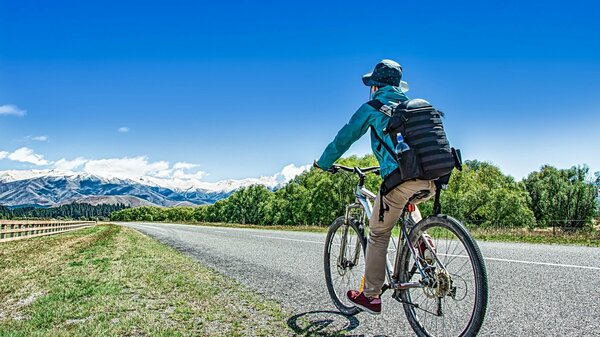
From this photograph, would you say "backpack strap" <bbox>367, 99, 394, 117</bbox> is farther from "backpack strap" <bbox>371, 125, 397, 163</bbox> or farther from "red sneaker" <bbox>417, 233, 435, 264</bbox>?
"red sneaker" <bbox>417, 233, 435, 264</bbox>

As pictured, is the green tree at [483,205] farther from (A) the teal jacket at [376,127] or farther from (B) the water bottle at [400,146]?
(B) the water bottle at [400,146]

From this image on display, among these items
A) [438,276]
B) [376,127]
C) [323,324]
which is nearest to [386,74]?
[376,127]

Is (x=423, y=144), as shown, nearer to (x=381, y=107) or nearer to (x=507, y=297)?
(x=381, y=107)

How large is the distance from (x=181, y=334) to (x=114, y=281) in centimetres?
283

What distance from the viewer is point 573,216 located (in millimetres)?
A: 50906

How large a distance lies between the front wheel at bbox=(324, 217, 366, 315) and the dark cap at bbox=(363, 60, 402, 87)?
55.5 inches

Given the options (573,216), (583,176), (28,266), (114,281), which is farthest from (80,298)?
(583,176)

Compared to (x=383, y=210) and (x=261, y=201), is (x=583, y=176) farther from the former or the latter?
(x=383, y=210)

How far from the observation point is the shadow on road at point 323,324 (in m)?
3.50

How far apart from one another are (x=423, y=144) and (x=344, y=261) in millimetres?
1973


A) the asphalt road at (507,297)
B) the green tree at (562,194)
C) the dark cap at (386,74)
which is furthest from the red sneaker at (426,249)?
the green tree at (562,194)

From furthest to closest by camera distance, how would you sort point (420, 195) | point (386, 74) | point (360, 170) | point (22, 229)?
point (22, 229)
point (360, 170)
point (386, 74)
point (420, 195)

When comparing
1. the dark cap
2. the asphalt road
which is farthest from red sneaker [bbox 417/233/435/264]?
the dark cap

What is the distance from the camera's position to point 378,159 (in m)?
3.26
